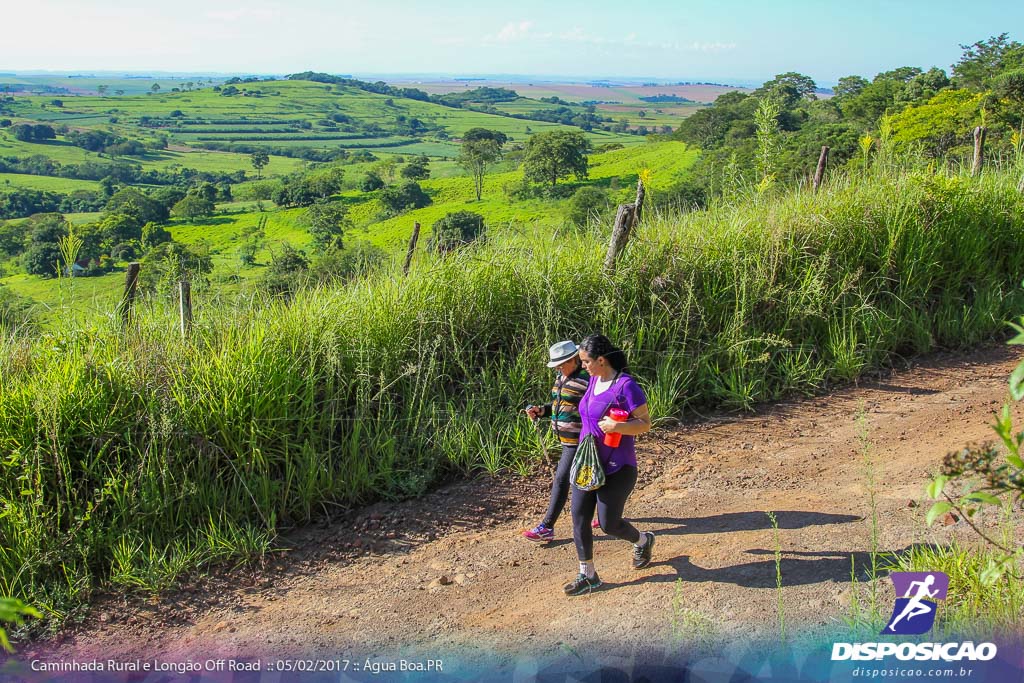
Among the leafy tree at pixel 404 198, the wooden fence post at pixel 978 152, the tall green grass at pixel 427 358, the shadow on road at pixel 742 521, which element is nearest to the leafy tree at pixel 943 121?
the wooden fence post at pixel 978 152

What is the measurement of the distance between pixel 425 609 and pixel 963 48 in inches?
1773

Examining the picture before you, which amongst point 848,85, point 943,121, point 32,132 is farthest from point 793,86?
point 32,132

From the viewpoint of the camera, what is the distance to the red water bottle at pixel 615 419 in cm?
395

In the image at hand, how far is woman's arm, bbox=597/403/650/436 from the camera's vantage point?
12.9 ft

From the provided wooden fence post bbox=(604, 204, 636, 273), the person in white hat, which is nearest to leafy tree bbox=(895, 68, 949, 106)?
wooden fence post bbox=(604, 204, 636, 273)

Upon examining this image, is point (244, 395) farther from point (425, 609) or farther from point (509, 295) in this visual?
point (509, 295)

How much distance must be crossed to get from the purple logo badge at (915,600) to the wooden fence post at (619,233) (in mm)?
3712

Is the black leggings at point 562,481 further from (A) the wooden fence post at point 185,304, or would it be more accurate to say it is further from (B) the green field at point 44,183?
(B) the green field at point 44,183

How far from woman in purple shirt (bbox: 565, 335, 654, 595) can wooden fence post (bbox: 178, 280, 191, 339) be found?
303 centimetres

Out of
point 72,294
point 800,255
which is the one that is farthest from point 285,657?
point 800,255

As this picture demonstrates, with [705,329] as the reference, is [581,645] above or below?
below

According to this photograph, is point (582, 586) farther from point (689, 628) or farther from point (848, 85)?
point (848, 85)

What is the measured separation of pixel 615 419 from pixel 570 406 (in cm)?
50

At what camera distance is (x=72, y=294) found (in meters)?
5.48
